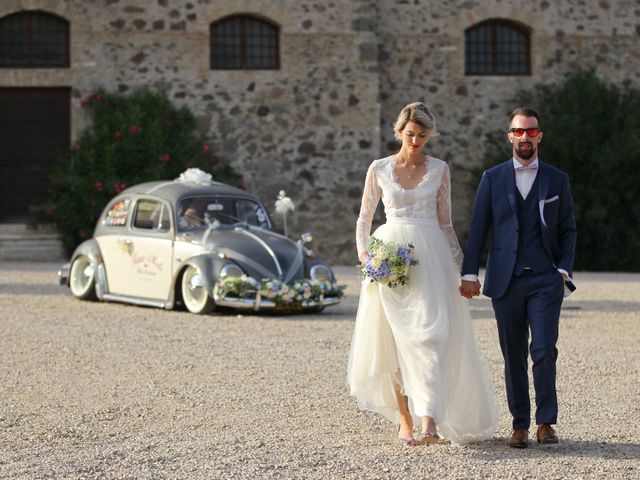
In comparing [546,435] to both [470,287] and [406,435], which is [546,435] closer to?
[406,435]

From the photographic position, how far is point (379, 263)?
6.16m

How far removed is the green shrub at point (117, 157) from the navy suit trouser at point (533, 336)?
1311 centimetres

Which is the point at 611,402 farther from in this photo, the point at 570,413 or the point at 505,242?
the point at 505,242

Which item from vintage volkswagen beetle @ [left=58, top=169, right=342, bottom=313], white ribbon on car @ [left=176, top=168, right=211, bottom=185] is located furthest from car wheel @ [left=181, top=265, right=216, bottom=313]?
white ribbon on car @ [left=176, top=168, right=211, bottom=185]

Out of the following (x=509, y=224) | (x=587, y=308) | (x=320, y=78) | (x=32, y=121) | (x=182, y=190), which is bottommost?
(x=587, y=308)

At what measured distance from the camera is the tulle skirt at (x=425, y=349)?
6.13m

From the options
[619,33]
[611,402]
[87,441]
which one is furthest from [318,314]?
[619,33]

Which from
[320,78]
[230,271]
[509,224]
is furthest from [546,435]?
[320,78]

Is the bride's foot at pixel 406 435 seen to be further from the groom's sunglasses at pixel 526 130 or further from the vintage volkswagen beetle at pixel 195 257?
the vintage volkswagen beetle at pixel 195 257

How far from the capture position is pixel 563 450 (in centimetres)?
598

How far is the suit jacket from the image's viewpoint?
6.11m

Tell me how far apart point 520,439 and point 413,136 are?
1.47 metres

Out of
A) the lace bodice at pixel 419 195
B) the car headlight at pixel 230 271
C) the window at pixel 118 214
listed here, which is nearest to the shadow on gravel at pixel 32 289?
the window at pixel 118 214

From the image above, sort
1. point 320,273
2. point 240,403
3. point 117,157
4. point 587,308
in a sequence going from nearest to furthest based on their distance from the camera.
→ point 240,403 → point 320,273 → point 587,308 → point 117,157
